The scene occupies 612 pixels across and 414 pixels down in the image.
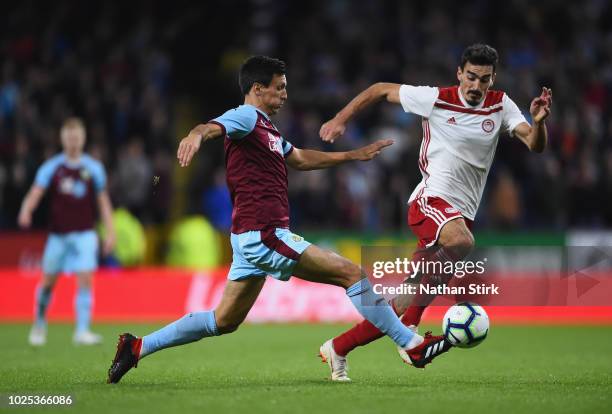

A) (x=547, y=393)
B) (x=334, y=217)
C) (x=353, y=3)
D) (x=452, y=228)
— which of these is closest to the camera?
(x=547, y=393)

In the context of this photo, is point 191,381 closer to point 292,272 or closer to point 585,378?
point 292,272

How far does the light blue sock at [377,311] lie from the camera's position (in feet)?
24.2

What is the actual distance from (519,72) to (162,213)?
281 inches

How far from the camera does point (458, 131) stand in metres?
8.08

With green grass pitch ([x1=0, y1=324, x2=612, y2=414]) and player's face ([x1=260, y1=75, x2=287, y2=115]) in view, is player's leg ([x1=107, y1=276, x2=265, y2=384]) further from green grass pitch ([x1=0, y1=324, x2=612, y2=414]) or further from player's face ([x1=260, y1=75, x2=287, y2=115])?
player's face ([x1=260, y1=75, x2=287, y2=115])

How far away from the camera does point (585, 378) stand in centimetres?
821

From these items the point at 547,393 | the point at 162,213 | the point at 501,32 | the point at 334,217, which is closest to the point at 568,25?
the point at 501,32

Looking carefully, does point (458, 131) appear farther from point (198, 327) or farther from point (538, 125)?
point (198, 327)

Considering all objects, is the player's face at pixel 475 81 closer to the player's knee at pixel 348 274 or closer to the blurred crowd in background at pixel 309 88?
the player's knee at pixel 348 274

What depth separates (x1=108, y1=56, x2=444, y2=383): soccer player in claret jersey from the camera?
24.0 feet

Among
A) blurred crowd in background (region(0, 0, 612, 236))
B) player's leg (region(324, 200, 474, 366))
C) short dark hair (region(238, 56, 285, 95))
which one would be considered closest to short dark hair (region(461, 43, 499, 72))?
player's leg (region(324, 200, 474, 366))

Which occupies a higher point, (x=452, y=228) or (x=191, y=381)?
(x=452, y=228)

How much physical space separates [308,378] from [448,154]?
6.81 ft

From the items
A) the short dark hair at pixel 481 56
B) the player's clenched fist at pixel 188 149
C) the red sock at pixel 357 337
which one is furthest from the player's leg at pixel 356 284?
the short dark hair at pixel 481 56
